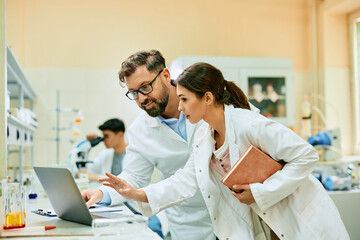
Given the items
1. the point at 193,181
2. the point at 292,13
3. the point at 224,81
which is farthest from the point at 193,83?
the point at 292,13

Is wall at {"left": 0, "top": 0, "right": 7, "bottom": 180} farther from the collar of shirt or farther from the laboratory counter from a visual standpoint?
the collar of shirt

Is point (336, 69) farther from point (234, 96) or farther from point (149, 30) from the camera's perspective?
point (234, 96)

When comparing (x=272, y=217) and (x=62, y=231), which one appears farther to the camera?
(x=272, y=217)

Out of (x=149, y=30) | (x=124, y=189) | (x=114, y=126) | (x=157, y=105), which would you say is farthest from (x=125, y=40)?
(x=124, y=189)

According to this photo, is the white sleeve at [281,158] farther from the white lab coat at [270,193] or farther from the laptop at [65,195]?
the laptop at [65,195]

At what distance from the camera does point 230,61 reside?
487 centimetres

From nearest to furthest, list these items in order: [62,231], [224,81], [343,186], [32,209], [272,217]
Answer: [62,231] → [272,217] → [224,81] → [32,209] → [343,186]

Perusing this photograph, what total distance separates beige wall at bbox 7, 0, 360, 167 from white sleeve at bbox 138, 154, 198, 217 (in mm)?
3182

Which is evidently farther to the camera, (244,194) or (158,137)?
(158,137)

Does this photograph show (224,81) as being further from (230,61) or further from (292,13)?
(292,13)

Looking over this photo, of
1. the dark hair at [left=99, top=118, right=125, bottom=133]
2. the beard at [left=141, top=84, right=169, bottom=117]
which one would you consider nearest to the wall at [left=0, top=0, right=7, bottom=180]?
the beard at [left=141, top=84, right=169, bottom=117]

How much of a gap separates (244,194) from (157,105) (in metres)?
0.65

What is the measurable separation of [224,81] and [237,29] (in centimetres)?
373

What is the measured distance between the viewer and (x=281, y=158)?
1.65 meters
